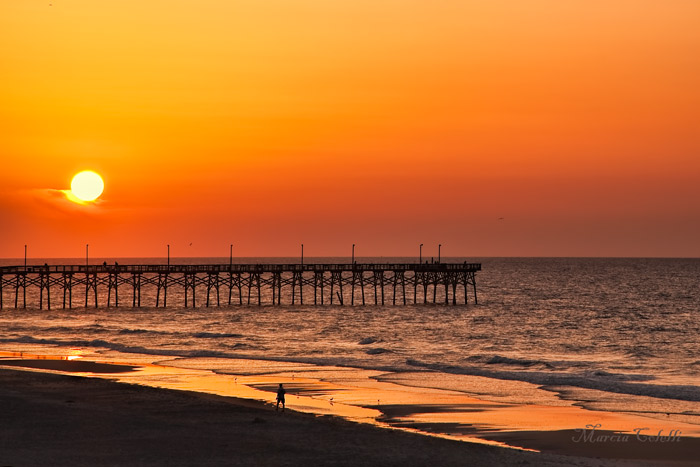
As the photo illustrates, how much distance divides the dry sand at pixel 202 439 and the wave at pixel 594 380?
12.1 m

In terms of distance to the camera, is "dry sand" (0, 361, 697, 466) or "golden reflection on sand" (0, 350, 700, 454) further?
"golden reflection on sand" (0, 350, 700, 454)

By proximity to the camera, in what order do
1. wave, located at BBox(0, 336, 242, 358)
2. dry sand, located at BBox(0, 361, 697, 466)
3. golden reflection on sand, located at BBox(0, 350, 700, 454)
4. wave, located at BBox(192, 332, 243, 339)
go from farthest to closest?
wave, located at BBox(192, 332, 243, 339), wave, located at BBox(0, 336, 242, 358), golden reflection on sand, located at BBox(0, 350, 700, 454), dry sand, located at BBox(0, 361, 697, 466)

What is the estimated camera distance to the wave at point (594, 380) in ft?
113

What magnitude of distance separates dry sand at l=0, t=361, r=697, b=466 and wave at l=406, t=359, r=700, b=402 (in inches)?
475

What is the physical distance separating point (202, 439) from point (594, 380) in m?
21.8

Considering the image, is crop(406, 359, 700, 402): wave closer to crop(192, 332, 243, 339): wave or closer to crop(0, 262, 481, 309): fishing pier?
crop(192, 332, 243, 339): wave

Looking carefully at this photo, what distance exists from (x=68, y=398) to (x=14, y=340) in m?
30.9

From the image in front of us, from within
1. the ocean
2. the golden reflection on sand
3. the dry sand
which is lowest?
the ocean

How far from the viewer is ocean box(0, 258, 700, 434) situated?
36.8m

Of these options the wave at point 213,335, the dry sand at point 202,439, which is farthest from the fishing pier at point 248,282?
the dry sand at point 202,439

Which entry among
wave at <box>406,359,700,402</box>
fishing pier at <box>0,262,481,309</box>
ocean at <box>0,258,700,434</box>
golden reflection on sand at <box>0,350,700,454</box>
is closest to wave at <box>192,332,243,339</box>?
ocean at <box>0,258,700,434</box>

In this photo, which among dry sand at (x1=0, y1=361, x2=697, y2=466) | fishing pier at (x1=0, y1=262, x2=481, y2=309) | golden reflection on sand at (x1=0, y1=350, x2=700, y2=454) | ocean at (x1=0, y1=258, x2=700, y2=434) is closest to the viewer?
dry sand at (x1=0, y1=361, x2=697, y2=466)

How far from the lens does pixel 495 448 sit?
2202 cm

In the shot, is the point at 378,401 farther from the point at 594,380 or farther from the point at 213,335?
the point at 213,335
